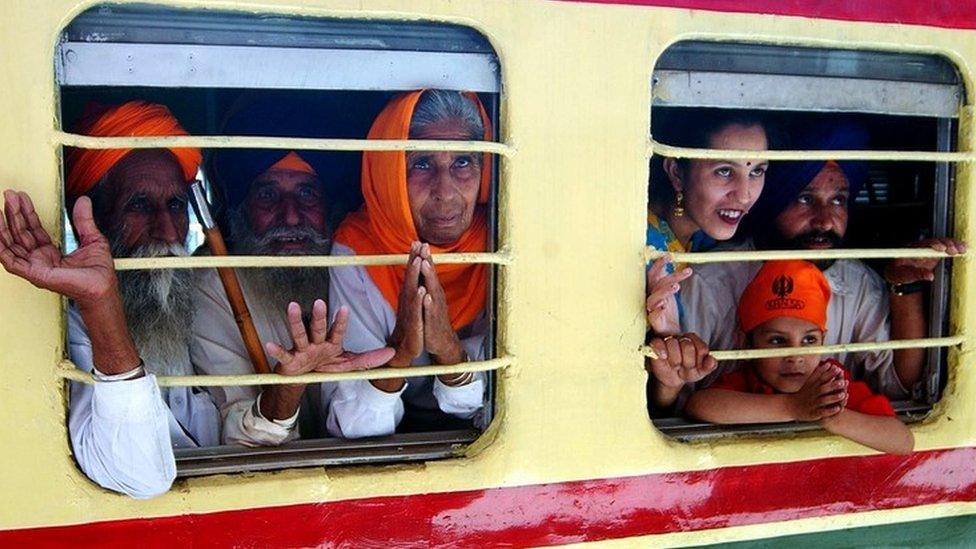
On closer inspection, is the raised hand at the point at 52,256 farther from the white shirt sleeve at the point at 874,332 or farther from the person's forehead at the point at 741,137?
the white shirt sleeve at the point at 874,332

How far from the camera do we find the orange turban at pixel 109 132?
202 cm

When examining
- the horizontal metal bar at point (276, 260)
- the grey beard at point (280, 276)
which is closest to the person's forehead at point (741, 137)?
the horizontal metal bar at point (276, 260)

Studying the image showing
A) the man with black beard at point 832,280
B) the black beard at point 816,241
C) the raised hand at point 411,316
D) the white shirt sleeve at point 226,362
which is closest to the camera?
the raised hand at point 411,316

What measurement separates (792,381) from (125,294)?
155 centimetres

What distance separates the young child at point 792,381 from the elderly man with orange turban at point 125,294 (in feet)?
3.74

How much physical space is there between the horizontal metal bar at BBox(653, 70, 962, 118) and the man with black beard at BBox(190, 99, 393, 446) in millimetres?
825

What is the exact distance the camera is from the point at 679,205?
241cm

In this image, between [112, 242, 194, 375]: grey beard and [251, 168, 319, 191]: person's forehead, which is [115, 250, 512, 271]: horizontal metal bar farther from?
[251, 168, 319, 191]: person's forehead

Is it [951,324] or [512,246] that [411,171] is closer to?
[512,246]

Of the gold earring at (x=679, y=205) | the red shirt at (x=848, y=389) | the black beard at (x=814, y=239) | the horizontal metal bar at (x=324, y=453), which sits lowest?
the horizontal metal bar at (x=324, y=453)

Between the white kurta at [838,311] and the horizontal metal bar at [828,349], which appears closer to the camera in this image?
the horizontal metal bar at [828,349]

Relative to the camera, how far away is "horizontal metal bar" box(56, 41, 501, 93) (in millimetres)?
1627

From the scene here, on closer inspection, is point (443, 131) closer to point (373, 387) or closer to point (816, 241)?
point (373, 387)

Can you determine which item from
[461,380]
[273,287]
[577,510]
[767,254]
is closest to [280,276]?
[273,287]
